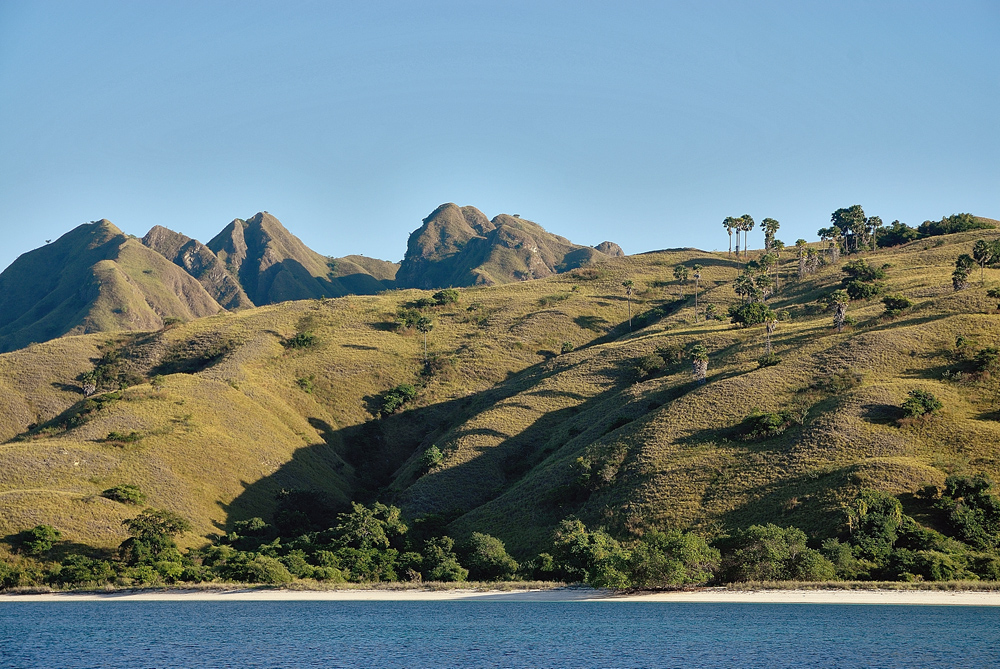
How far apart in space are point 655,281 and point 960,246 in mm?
58465

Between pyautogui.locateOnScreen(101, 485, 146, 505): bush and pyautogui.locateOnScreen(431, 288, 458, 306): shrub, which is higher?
pyautogui.locateOnScreen(431, 288, 458, 306): shrub

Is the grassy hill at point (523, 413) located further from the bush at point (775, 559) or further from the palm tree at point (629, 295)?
the bush at point (775, 559)

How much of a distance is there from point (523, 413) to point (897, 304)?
5138 cm

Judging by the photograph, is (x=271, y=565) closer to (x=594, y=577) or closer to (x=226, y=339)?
(x=594, y=577)

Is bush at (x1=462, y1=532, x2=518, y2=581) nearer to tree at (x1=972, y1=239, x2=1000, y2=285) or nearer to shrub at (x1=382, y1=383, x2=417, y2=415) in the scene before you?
shrub at (x1=382, y1=383, x2=417, y2=415)

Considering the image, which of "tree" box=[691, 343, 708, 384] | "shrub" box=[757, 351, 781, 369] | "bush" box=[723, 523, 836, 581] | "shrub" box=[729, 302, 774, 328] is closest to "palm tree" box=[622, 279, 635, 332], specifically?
"shrub" box=[729, 302, 774, 328]

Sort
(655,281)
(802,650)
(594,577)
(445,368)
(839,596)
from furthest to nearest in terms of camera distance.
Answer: (655,281) → (445,368) → (594,577) → (839,596) → (802,650)

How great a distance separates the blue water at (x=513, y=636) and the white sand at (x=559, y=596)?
1.45 metres

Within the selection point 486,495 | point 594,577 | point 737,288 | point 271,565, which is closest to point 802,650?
point 594,577

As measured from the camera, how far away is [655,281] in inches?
6959

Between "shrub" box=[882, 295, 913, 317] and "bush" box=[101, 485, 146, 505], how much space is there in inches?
3612

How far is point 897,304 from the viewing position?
106 m

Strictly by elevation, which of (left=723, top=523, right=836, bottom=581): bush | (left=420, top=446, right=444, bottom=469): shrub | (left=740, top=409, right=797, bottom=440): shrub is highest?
(left=740, top=409, right=797, bottom=440): shrub

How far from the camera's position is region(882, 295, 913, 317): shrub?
104m
